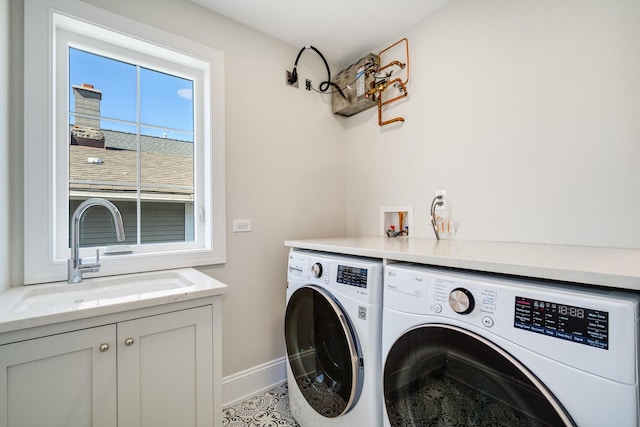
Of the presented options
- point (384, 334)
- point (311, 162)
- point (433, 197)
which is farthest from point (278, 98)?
point (384, 334)

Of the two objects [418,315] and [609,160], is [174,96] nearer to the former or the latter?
[418,315]

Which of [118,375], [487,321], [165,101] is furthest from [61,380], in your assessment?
[165,101]

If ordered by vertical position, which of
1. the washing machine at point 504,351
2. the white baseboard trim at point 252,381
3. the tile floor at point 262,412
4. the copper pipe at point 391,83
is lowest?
the tile floor at point 262,412

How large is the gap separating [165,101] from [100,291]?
1152 millimetres

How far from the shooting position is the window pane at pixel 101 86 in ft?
4.70

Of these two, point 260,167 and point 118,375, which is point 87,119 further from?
point 118,375

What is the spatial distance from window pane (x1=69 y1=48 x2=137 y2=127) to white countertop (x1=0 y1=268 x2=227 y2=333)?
0.85 m

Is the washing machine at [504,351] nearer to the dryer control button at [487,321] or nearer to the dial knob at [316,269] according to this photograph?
the dryer control button at [487,321]

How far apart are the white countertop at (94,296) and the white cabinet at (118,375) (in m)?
0.06

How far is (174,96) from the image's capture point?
68.5 inches

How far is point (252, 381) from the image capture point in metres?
1.79

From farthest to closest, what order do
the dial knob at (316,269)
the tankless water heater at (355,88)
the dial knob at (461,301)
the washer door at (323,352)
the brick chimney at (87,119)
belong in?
the tankless water heater at (355,88)
the brick chimney at (87,119)
the dial knob at (316,269)
the washer door at (323,352)
the dial knob at (461,301)

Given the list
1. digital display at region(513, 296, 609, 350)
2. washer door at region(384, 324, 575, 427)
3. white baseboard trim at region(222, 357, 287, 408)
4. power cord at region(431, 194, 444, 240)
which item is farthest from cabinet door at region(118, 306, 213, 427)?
power cord at region(431, 194, 444, 240)

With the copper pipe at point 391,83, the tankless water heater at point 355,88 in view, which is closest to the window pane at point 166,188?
the tankless water heater at point 355,88
